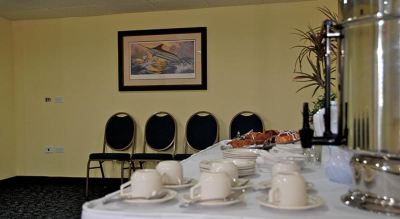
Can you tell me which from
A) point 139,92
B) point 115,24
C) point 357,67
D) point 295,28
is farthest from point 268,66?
point 357,67

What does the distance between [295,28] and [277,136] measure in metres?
2.45

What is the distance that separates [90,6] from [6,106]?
5.90ft

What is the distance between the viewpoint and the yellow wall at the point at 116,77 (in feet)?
15.8

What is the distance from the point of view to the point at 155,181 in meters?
1.03

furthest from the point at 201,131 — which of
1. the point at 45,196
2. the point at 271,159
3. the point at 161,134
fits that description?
the point at 271,159

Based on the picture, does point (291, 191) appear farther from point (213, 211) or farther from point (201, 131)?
point (201, 131)

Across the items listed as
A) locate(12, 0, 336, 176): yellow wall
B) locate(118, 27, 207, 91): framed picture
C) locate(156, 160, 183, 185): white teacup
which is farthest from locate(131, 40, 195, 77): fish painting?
locate(156, 160, 183, 185): white teacup

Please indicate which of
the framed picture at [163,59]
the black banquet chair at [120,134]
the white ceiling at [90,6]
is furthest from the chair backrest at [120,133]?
the white ceiling at [90,6]

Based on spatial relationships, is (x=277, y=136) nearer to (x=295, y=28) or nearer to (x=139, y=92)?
(x=295, y=28)

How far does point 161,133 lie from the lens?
16.1 ft

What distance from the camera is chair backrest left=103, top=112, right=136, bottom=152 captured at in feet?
16.3

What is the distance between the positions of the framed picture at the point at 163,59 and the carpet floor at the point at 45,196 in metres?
1.33

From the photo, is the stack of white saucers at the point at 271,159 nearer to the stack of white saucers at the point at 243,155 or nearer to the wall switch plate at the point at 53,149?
the stack of white saucers at the point at 243,155

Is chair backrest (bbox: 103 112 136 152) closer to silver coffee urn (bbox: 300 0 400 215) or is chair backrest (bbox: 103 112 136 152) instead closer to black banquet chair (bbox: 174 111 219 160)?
black banquet chair (bbox: 174 111 219 160)
